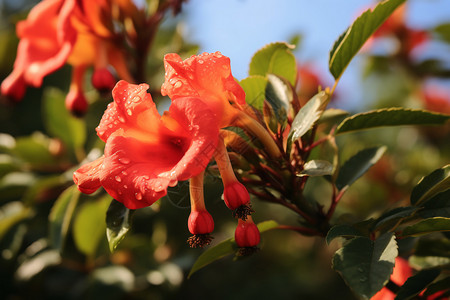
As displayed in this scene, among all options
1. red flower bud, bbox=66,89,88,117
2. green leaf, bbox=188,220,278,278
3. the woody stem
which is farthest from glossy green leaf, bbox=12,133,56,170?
the woody stem

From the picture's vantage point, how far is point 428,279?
2.69ft

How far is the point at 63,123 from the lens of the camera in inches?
67.2

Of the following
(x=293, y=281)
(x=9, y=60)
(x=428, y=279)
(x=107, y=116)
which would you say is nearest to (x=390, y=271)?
(x=428, y=279)

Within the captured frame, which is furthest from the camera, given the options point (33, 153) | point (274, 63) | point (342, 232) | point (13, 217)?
point (33, 153)

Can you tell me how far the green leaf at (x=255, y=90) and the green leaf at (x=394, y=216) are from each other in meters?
0.34

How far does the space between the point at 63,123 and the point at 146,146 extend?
1104mm

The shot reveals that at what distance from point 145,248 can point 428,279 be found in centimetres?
116

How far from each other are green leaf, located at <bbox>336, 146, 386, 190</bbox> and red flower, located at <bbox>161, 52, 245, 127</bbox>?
1.37ft

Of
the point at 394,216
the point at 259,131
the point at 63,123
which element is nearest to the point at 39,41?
the point at 63,123

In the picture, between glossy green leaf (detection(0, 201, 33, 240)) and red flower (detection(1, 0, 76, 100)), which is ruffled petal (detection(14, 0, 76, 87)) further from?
glossy green leaf (detection(0, 201, 33, 240))

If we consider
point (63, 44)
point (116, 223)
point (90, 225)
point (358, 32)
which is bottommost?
point (90, 225)

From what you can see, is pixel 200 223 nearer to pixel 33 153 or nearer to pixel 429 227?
pixel 429 227

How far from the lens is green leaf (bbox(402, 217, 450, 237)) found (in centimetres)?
74

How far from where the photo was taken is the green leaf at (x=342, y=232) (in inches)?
29.2
